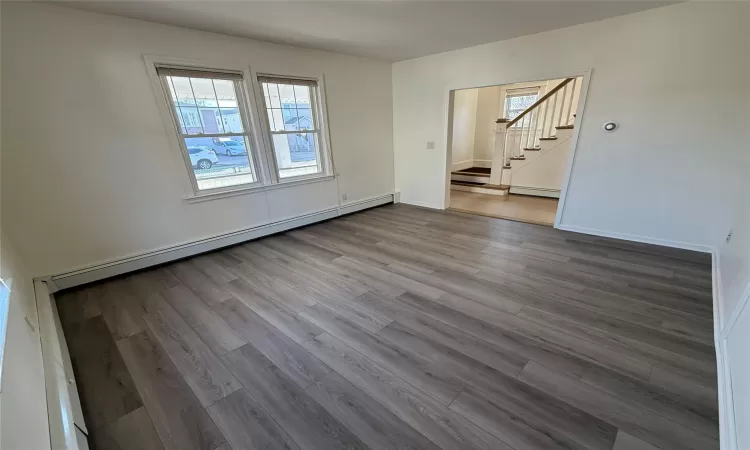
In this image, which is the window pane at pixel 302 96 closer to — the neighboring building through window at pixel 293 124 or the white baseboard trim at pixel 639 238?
the neighboring building through window at pixel 293 124

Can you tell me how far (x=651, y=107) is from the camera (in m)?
2.99

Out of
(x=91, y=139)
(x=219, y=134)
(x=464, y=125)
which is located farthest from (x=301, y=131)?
(x=464, y=125)

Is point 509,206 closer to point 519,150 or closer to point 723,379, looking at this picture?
point 519,150

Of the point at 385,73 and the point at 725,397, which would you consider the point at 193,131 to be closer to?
the point at 385,73

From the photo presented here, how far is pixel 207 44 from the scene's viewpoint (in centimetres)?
308

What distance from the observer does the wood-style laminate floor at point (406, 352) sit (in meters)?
1.37

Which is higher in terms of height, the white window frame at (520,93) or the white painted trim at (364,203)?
the white window frame at (520,93)

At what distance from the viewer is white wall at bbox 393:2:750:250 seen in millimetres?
2656

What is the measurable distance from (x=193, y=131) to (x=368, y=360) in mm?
3048

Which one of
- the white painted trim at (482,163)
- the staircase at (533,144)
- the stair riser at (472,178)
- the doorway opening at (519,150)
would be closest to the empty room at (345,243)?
the doorway opening at (519,150)

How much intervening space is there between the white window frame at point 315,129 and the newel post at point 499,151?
3.52 m

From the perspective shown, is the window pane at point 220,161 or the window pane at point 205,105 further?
the window pane at point 220,161

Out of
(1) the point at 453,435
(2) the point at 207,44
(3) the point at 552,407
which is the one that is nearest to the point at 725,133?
(3) the point at 552,407

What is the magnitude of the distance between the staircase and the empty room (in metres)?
1.44
